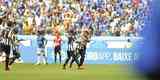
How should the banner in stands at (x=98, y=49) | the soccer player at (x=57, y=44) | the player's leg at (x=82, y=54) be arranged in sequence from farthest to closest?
the player's leg at (x=82, y=54) < the soccer player at (x=57, y=44) < the banner in stands at (x=98, y=49)

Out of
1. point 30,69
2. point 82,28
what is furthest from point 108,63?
point 30,69

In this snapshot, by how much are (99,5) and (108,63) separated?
3.51 feet

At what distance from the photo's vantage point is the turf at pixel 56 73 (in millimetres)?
7856

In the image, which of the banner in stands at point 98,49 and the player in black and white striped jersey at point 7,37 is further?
the player in black and white striped jersey at point 7,37

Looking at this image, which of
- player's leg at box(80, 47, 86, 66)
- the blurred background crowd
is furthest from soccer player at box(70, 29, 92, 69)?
the blurred background crowd

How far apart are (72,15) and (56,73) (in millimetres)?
1007

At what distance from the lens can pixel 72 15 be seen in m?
8.11

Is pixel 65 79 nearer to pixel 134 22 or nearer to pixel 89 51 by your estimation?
pixel 89 51

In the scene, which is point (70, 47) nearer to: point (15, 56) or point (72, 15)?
point (72, 15)

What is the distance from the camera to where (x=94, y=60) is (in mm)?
7855

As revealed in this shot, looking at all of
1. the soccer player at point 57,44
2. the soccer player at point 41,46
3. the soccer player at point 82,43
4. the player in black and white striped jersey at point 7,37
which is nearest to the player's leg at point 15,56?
the player in black and white striped jersey at point 7,37

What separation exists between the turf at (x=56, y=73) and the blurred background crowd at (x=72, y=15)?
572mm

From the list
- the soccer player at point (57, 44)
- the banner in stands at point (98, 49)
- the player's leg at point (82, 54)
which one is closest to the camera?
the banner in stands at point (98, 49)

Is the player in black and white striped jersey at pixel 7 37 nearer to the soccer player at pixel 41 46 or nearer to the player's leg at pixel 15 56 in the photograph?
the player's leg at pixel 15 56
